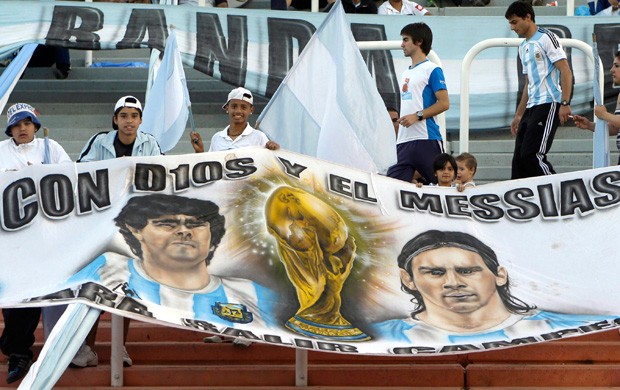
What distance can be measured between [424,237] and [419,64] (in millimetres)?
2273

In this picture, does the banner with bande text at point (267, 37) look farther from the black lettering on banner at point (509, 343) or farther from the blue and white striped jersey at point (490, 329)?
the black lettering on banner at point (509, 343)

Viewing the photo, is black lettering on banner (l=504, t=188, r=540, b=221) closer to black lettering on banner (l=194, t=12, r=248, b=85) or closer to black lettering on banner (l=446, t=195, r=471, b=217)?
black lettering on banner (l=446, t=195, r=471, b=217)

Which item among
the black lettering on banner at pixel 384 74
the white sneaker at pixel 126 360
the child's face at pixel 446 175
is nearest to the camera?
the white sneaker at pixel 126 360

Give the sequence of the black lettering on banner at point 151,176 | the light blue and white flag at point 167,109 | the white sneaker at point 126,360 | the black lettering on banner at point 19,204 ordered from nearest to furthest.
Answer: the black lettering on banner at point 19,204 → the black lettering on banner at point 151,176 → the white sneaker at point 126,360 → the light blue and white flag at point 167,109

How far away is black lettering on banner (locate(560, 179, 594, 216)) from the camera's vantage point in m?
9.42

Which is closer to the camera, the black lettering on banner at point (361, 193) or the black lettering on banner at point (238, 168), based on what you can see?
the black lettering on banner at point (238, 168)

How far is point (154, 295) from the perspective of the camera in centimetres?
857

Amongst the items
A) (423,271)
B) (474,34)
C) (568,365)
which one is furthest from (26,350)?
(474,34)

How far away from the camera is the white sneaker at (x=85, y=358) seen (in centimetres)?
943

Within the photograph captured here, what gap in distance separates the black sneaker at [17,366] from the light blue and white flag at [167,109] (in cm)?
269

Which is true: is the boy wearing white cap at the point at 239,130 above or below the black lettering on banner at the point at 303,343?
above

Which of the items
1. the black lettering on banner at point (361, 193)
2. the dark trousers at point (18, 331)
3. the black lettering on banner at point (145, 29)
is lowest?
the dark trousers at point (18, 331)

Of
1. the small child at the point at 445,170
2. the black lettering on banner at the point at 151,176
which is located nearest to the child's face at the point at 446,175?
the small child at the point at 445,170

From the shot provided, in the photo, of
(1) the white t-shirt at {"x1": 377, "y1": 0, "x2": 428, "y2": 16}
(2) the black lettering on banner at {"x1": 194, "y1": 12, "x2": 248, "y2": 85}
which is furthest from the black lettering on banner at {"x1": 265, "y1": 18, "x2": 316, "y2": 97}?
(1) the white t-shirt at {"x1": 377, "y1": 0, "x2": 428, "y2": 16}
